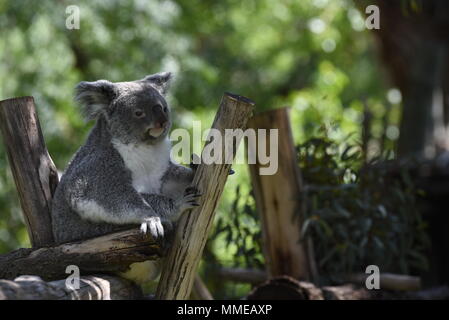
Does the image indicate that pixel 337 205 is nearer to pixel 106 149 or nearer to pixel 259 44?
pixel 106 149

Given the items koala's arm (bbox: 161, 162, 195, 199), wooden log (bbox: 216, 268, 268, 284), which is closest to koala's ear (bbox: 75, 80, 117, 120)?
koala's arm (bbox: 161, 162, 195, 199)

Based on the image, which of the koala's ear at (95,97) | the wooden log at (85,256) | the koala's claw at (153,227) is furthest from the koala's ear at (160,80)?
the wooden log at (85,256)

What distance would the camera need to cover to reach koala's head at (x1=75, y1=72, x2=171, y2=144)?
3615 millimetres

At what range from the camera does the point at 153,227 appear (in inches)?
127

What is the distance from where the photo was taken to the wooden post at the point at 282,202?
5004 millimetres

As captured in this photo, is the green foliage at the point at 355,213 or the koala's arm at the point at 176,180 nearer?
the koala's arm at the point at 176,180

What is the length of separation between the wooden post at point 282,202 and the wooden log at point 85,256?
1902 millimetres

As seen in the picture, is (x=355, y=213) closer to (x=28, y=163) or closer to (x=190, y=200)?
(x=190, y=200)

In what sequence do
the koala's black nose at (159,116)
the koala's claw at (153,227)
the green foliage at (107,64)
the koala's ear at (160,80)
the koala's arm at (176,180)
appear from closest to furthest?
the koala's claw at (153,227), the koala's black nose at (159,116), the koala's arm at (176,180), the koala's ear at (160,80), the green foliage at (107,64)

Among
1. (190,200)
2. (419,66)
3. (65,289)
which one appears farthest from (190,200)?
(419,66)

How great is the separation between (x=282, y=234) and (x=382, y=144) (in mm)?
1321

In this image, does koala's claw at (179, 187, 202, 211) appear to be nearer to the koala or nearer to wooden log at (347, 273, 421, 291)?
the koala

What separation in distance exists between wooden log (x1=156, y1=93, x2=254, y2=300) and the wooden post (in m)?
1.60

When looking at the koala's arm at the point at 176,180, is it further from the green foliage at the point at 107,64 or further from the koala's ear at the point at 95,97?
the green foliage at the point at 107,64
